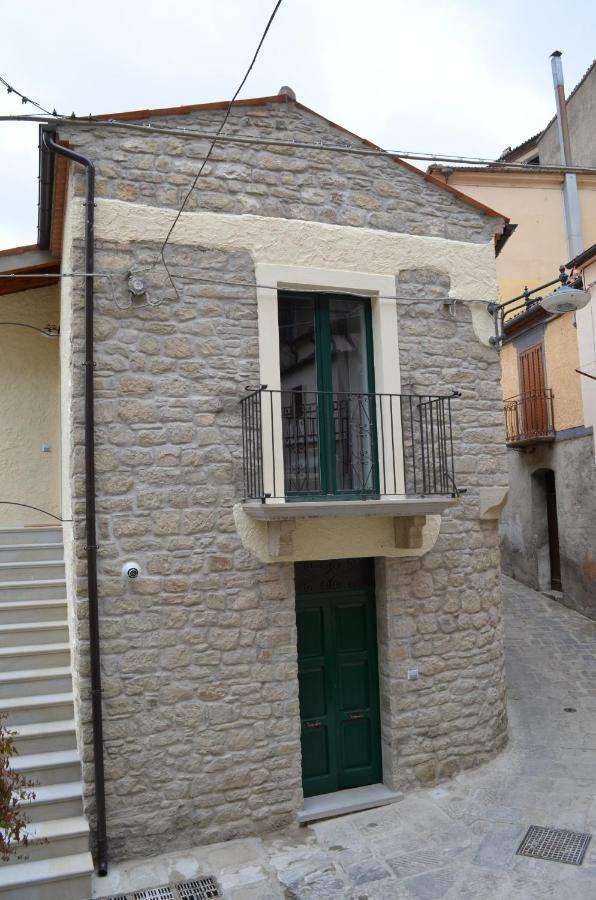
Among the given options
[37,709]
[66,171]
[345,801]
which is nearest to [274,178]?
[66,171]

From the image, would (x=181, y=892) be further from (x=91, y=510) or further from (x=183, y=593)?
(x=91, y=510)

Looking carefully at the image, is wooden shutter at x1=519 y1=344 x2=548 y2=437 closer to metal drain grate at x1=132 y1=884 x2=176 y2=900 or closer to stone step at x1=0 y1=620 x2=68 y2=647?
stone step at x1=0 y1=620 x2=68 y2=647

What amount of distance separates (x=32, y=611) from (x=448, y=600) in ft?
13.4

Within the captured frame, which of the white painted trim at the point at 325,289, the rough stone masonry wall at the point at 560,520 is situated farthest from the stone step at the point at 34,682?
the rough stone masonry wall at the point at 560,520

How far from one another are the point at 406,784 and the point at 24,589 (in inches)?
166

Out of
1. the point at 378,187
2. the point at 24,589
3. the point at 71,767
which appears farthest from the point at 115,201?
the point at 71,767

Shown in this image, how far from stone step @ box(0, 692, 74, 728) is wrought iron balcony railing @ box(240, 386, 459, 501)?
2.40 metres

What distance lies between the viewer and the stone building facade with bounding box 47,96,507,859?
223 inches

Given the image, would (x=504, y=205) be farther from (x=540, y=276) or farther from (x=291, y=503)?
(x=291, y=503)

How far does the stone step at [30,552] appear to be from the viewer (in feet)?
25.1

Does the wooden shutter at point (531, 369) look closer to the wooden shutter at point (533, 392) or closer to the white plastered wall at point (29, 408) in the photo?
the wooden shutter at point (533, 392)

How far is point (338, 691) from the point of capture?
6.61 meters

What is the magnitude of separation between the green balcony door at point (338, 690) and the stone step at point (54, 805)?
2.05 metres

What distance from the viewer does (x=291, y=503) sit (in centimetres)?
564
